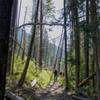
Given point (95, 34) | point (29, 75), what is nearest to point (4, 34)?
point (95, 34)

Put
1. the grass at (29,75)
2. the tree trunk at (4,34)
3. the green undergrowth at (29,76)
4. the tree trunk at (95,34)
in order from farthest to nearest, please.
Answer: the grass at (29,75) < the green undergrowth at (29,76) < the tree trunk at (95,34) < the tree trunk at (4,34)

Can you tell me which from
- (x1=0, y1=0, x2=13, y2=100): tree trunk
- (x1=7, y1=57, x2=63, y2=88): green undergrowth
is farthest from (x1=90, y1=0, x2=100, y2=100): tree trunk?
(x1=0, y1=0, x2=13, y2=100): tree trunk

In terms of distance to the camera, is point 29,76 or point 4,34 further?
point 29,76

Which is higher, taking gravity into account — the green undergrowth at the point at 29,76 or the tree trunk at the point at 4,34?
the tree trunk at the point at 4,34

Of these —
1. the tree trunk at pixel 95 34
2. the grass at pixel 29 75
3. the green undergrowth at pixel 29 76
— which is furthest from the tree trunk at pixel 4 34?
the grass at pixel 29 75

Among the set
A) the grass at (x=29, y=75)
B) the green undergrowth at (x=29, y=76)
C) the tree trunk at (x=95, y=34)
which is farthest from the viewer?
the grass at (x=29, y=75)

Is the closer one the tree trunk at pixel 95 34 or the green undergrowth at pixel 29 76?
the tree trunk at pixel 95 34

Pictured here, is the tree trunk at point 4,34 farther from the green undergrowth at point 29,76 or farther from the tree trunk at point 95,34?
the green undergrowth at point 29,76

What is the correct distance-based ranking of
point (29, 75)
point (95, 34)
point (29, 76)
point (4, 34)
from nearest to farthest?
1. point (4, 34)
2. point (95, 34)
3. point (29, 76)
4. point (29, 75)

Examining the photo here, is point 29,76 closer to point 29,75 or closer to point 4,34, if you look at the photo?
point 29,75

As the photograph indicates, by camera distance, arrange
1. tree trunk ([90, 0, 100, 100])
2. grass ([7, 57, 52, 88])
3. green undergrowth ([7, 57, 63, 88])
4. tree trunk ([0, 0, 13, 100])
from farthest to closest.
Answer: grass ([7, 57, 52, 88]) → green undergrowth ([7, 57, 63, 88]) → tree trunk ([90, 0, 100, 100]) → tree trunk ([0, 0, 13, 100])

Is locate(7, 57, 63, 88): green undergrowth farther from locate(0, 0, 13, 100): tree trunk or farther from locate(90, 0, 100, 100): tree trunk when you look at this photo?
locate(0, 0, 13, 100): tree trunk

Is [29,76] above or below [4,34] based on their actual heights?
below

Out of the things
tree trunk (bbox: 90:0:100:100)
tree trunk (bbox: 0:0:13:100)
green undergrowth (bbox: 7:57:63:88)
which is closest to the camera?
tree trunk (bbox: 0:0:13:100)
